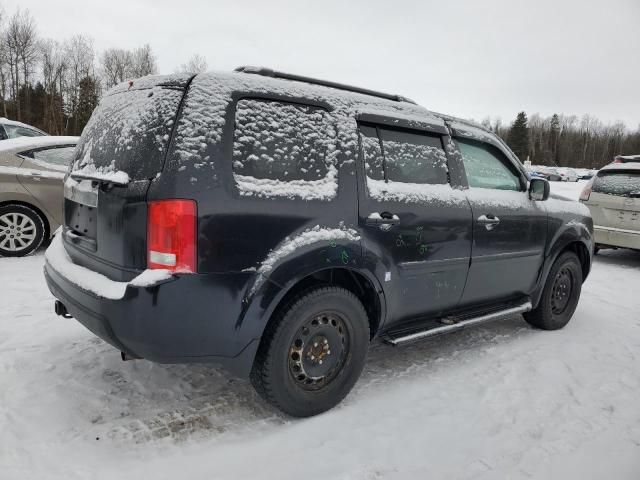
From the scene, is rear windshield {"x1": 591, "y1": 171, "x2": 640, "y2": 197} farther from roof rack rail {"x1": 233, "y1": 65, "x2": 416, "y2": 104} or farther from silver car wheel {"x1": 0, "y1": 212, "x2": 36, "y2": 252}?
silver car wheel {"x1": 0, "y1": 212, "x2": 36, "y2": 252}

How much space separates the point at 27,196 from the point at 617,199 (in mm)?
9040

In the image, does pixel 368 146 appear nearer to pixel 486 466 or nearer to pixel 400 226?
pixel 400 226

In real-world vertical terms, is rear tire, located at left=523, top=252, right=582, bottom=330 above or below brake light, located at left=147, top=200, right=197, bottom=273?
below

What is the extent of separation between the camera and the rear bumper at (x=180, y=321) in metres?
2.33

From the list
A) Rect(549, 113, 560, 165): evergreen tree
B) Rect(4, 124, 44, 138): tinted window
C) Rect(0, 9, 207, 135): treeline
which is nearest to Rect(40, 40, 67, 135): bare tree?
Rect(0, 9, 207, 135): treeline

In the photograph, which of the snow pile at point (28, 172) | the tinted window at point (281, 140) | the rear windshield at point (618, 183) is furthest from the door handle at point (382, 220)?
the rear windshield at point (618, 183)

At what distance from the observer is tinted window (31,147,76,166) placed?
6.45 meters

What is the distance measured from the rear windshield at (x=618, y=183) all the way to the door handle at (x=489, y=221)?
18.6 feet

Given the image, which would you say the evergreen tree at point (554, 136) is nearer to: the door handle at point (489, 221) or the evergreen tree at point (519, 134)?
the evergreen tree at point (519, 134)

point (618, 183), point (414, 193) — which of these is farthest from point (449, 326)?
point (618, 183)

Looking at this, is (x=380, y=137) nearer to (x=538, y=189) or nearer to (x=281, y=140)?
(x=281, y=140)

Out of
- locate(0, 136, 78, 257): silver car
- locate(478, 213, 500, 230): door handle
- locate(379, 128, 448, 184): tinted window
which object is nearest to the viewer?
locate(379, 128, 448, 184): tinted window

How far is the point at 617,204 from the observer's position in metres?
8.11

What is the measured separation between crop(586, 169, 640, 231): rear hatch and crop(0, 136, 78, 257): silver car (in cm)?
850
